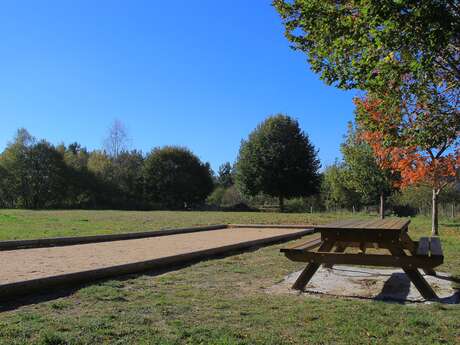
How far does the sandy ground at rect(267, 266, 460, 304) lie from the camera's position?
5676mm

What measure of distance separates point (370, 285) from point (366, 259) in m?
0.93

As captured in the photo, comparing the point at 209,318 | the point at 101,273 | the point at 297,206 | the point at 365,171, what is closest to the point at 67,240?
the point at 101,273

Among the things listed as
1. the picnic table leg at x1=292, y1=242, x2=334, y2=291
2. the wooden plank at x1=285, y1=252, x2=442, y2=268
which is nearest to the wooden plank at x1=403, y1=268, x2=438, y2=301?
the wooden plank at x1=285, y1=252, x2=442, y2=268

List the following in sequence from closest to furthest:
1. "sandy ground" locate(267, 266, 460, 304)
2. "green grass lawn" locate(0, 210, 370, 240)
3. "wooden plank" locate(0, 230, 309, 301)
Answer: "wooden plank" locate(0, 230, 309, 301)
"sandy ground" locate(267, 266, 460, 304)
"green grass lawn" locate(0, 210, 370, 240)

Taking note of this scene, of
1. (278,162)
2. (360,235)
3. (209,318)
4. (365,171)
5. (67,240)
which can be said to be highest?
(278,162)

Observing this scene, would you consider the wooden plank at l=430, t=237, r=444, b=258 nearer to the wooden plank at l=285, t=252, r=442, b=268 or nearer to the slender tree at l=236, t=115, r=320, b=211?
the wooden plank at l=285, t=252, r=442, b=268

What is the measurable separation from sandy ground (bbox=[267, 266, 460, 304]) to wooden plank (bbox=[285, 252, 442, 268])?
0.41 metres

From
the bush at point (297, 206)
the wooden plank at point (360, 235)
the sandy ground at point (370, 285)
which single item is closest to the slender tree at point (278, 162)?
the bush at point (297, 206)

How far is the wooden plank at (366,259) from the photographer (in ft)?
17.4

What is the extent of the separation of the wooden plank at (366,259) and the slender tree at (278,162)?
113 feet

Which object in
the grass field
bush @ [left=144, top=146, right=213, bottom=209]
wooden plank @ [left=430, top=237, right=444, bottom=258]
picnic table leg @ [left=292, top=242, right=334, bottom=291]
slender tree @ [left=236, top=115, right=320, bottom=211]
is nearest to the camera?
the grass field

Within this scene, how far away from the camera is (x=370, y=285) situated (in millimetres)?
6371

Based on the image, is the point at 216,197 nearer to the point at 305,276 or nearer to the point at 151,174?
the point at 151,174

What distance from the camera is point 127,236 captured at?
12.4m
